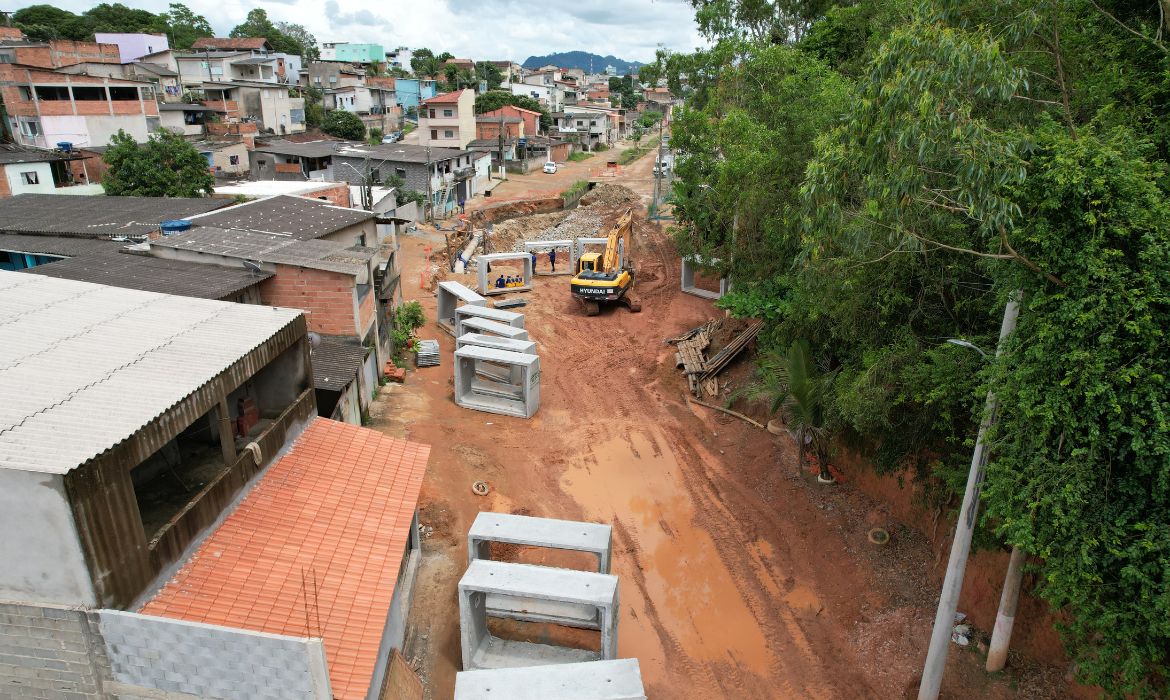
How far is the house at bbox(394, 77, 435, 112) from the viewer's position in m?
91.2

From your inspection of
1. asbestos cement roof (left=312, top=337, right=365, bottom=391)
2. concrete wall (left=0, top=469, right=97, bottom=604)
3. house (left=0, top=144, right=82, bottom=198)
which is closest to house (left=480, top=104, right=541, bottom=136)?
house (left=0, top=144, right=82, bottom=198)

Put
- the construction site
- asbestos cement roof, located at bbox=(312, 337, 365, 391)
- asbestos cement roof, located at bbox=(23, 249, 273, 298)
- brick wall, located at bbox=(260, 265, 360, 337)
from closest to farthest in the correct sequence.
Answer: the construction site
asbestos cement roof, located at bbox=(23, 249, 273, 298)
asbestos cement roof, located at bbox=(312, 337, 365, 391)
brick wall, located at bbox=(260, 265, 360, 337)

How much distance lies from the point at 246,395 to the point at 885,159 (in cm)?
1074

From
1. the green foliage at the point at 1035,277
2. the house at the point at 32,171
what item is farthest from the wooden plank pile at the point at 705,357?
the house at the point at 32,171

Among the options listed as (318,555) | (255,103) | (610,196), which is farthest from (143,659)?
(255,103)

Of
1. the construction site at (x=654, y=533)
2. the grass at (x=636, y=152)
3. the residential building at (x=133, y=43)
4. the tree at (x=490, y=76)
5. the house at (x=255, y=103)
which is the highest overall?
the residential building at (x=133, y=43)

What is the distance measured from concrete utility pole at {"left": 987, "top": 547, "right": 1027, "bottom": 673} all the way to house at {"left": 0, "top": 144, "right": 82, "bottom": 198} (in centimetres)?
4286

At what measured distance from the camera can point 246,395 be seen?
473 inches

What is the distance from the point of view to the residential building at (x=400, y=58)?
428ft

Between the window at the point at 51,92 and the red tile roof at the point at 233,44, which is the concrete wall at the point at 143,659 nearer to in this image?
the window at the point at 51,92

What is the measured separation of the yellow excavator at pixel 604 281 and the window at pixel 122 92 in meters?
34.3

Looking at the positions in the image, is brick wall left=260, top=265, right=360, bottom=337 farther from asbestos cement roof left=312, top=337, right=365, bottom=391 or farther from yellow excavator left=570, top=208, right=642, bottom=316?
yellow excavator left=570, top=208, right=642, bottom=316

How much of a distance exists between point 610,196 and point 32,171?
37.1m

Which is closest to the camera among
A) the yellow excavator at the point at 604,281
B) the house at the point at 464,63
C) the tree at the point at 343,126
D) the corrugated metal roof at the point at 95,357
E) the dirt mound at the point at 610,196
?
the corrugated metal roof at the point at 95,357
